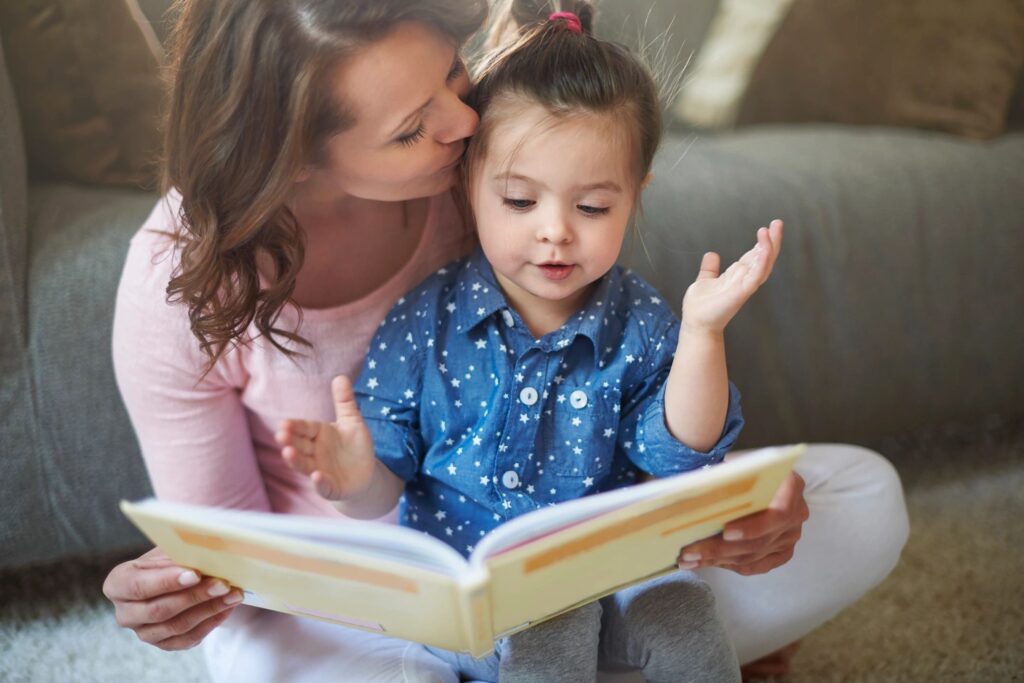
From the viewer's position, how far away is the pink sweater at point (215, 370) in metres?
1.04

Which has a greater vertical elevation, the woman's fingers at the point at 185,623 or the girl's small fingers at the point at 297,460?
the girl's small fingers at the point at 297,460

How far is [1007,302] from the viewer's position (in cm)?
166

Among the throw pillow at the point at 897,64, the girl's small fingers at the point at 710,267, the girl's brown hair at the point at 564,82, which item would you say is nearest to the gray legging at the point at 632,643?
the girl's small fingers at the point at 710,267

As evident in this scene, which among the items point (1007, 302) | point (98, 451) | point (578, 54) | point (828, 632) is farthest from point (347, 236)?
point (1007, 302)

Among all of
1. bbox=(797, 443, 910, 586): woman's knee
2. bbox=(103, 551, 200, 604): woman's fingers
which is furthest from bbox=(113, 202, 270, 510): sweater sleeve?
bbox=(797, 443, 910, 586): woman's knee

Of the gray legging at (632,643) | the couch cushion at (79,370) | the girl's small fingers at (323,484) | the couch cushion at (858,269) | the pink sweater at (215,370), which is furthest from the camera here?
the couch cushion at (858,269)

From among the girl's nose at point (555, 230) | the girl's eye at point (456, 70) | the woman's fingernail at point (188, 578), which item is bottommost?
the woman's fingernail at point (188, 578)

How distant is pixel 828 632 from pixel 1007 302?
26.3 inches

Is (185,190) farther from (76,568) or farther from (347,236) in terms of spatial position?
(76,568)

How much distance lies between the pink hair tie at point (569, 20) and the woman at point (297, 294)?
7cm

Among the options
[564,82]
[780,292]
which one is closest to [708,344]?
[564,82]

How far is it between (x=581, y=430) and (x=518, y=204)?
23 centimetres

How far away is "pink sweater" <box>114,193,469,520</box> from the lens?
3.43ft

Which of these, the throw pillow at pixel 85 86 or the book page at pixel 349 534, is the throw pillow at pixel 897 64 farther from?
the book page at pixel 349 534
